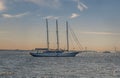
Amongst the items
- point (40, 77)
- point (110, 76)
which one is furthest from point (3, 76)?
point (110, 76)

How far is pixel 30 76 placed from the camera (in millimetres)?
85750

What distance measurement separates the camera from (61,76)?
84.8 metres

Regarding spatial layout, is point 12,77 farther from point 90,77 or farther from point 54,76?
point 90,77

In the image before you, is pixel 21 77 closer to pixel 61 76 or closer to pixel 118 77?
pixel 61 76

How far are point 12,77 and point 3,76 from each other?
2799 millimetres

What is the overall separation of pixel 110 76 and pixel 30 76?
20037 millimetres

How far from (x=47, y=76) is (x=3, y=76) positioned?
420 inches

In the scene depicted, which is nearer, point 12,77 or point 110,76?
point 12,77

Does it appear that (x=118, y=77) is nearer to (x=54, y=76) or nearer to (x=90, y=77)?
(x=90, y=77)

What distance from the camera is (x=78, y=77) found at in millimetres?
84125

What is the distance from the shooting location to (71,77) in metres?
83.2

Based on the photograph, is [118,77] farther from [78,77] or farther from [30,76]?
[30,76]

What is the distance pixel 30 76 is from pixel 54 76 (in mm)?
5955

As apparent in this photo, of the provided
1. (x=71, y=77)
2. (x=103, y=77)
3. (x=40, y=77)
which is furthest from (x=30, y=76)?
(x=103, y=77)
